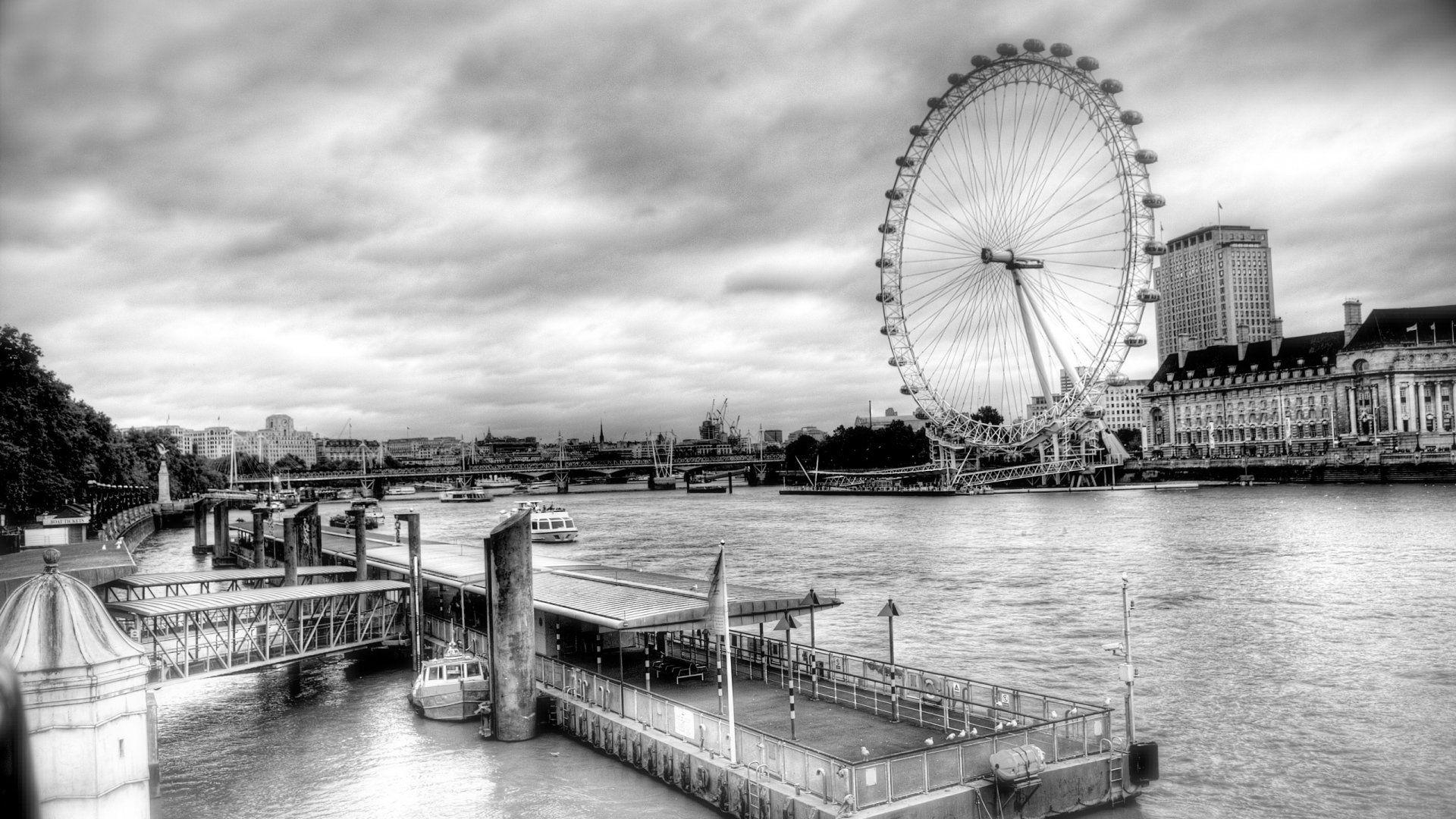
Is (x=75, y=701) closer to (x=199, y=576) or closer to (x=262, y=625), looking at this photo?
(x=262, y=625)

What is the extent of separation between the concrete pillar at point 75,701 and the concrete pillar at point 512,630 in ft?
53.8

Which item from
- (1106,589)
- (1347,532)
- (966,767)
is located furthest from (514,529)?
(1347,532)

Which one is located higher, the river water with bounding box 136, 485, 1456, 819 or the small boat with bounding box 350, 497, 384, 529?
the small boat with bounding box 350, 497, 384, 529

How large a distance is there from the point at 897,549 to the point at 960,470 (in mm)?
88639

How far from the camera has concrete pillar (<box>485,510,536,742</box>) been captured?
1040 inches

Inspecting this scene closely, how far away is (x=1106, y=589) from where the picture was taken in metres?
55.4

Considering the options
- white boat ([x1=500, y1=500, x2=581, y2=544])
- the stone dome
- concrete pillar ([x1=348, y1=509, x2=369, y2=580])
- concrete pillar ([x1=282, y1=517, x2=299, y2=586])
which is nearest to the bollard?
concrete pillar ([x1=282, y1=517, x2=299, y2=586])

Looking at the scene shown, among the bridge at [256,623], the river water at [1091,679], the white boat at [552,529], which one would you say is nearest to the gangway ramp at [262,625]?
the bridge at [256,623]

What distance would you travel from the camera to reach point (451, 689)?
1200 inches

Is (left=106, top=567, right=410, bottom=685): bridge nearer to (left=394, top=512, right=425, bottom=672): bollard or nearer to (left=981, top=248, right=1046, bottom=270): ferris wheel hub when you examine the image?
(left=394, top=512, right=425, bottom=672): bollard

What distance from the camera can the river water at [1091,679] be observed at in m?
24.2

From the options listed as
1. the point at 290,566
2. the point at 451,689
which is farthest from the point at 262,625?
the point at 451,689

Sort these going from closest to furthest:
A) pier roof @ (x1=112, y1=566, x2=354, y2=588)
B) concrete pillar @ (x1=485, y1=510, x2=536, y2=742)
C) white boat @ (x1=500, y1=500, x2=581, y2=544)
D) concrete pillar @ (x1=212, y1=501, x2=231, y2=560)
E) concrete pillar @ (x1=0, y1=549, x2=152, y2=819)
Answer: concrete pillar @ (x1=0, y1=549, x2=152, y2=819) → concrete pillar @ (x1=485, y1=510, x2=536, y2=742) → pier roof @ (x1=112, y1=566, x2=354, y2=588) → concrete pillar @ (x1=212, y1=501, x2=231, y2=560) → white boat @ (x1=500, y1=500, x2=581, y2=544)

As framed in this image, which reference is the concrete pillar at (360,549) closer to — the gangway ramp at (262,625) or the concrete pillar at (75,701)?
the gangway ramp at (262,625)
